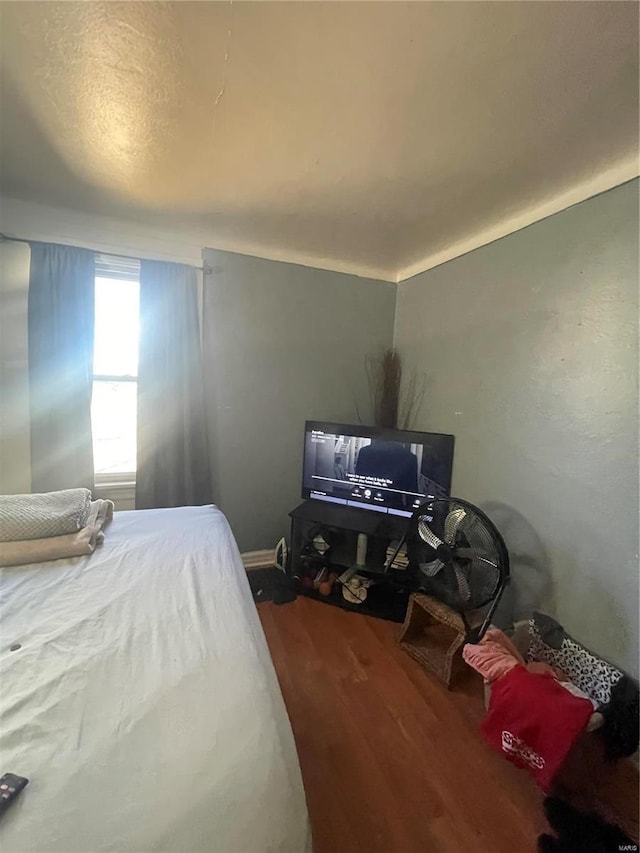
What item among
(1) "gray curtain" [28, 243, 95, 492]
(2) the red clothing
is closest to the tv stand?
(2) the red clothing

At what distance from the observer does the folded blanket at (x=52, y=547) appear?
1.26 meters

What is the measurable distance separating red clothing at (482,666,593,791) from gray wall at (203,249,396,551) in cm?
172

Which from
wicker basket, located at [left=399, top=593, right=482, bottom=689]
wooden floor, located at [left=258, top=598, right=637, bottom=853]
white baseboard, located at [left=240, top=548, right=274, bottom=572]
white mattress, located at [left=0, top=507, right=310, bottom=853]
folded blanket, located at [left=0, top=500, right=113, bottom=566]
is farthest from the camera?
white baseboard, located at [left=240, top=548, right=274, bottom=572]

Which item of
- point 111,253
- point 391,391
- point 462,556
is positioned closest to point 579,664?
point 462,556

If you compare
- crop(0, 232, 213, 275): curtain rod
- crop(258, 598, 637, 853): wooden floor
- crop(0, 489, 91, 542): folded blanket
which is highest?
crop(0, 232, 213, 275): curtain rod

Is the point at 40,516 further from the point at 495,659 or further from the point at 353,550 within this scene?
the point at 495,659

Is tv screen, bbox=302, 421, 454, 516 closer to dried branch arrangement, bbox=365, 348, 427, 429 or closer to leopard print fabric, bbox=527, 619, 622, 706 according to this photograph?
dried branch arrangement, bbox=365, 348, 427, 429

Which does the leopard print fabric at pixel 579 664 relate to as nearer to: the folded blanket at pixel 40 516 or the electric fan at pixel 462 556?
the electric fan at pixel 462 556

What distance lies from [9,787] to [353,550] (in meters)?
1.99

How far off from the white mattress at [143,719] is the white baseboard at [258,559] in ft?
4.85

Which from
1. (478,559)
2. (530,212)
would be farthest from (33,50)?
(478,559)

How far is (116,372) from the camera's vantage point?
7.54ft

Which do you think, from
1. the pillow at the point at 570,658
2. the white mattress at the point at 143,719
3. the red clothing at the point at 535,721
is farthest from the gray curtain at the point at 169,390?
the pillow at the point at 570,658

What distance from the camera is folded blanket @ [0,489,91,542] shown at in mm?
1319
